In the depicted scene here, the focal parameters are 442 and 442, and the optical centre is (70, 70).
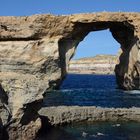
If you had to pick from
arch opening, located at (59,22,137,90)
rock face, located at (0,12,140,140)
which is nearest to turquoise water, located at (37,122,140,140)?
rock face, located at (0,12,140,140)

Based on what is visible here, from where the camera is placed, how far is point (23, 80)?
28.9 m

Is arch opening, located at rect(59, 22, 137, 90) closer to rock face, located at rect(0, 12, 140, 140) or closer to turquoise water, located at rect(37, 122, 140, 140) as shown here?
rock face, located at rect(0, 12, 140, 140)

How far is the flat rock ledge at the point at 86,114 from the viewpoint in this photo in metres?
39.6

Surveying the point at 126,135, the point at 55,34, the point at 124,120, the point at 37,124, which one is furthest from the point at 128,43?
the point at 37,124

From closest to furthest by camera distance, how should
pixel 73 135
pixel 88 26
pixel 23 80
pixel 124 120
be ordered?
pixel 23 80 → pixel 73 135 → pixel 124 120 → pixel 88 26

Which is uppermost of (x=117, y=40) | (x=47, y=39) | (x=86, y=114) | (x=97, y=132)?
(x=47, y=39)

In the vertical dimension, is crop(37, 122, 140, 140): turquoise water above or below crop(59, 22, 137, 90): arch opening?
below

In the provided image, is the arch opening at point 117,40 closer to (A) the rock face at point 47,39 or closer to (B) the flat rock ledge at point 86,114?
(A) the rock face at point 47,39

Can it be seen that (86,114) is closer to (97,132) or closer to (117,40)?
(97,132)

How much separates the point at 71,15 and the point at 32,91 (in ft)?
109

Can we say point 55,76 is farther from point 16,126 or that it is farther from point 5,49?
point 16,126

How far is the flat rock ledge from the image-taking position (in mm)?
39594

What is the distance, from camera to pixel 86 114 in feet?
140

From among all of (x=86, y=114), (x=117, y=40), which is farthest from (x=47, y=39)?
(x=117, y=40)
